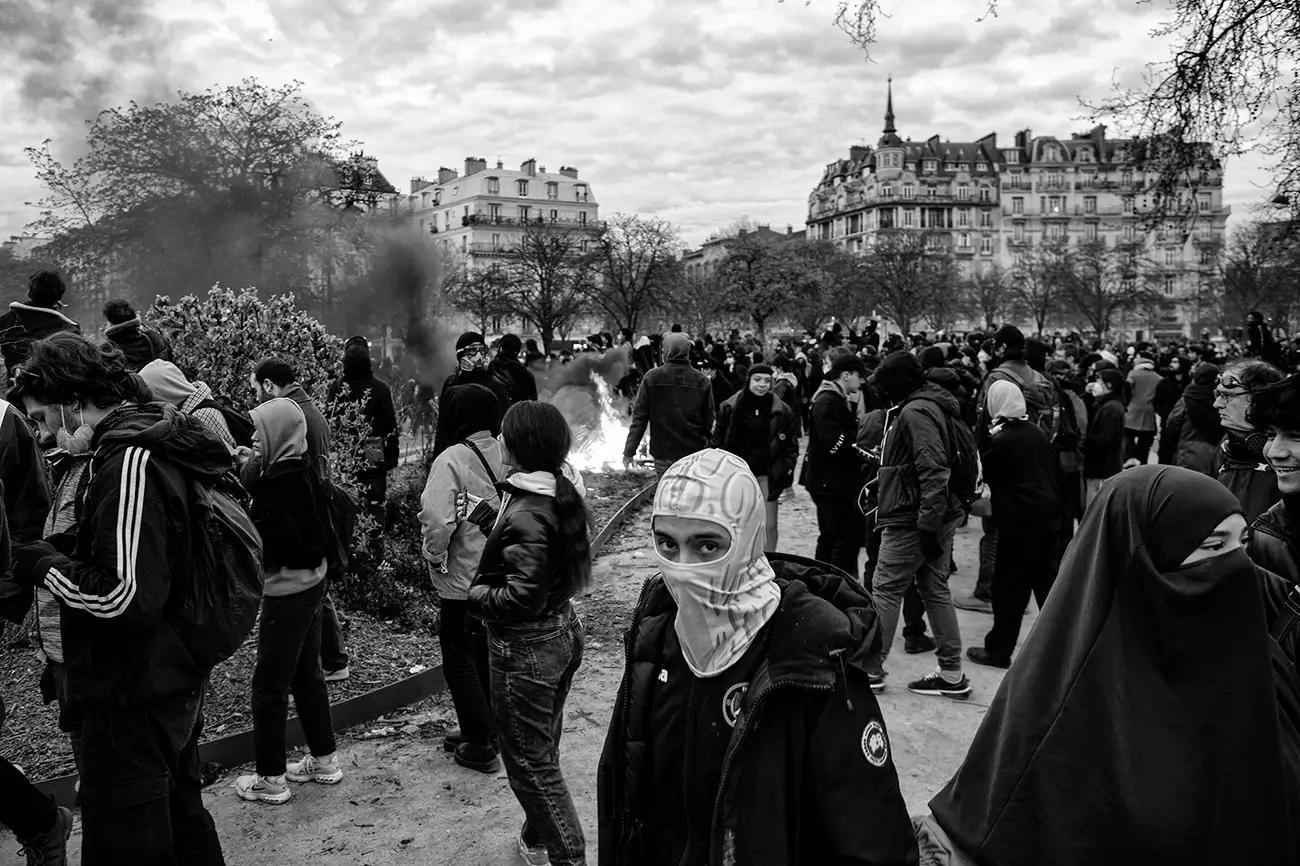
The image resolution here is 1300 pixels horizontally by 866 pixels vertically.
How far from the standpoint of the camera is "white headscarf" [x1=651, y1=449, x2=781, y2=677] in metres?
1.99

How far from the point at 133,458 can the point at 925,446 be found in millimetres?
4093

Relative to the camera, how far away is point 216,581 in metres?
2.95

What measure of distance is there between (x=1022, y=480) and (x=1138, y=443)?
7422mm

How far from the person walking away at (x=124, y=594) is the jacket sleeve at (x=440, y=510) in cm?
125

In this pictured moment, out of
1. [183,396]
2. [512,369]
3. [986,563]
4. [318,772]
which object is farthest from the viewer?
[512,369]

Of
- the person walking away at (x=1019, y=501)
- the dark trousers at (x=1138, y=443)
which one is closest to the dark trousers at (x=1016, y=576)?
the person walking away at (x=1019, y=501)

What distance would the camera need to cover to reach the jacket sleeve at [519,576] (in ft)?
10.2

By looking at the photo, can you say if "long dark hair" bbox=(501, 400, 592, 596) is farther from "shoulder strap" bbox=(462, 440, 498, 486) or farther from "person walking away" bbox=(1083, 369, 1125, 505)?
"person walking away" bbox=(1083, 369, 1125, 505)

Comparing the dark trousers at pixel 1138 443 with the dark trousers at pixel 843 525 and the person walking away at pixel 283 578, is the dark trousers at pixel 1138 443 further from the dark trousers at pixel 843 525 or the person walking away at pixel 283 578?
the person walking away at pixel 283 578

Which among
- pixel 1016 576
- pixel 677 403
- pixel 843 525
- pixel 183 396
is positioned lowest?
pixel 1016 576

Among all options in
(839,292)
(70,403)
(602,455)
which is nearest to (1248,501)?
(70,403)

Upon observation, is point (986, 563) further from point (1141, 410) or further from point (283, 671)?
point (283, 671)

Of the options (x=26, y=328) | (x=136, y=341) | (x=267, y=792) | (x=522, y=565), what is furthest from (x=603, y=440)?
(x=522, y=565)

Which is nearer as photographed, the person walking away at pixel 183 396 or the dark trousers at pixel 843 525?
the person walking away at pixel 183 396
